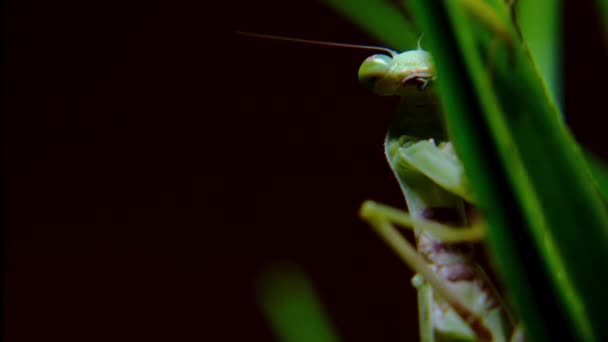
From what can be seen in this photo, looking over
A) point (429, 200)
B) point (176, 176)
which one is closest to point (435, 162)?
point (429, 200)

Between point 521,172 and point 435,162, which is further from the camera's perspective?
point 435,162

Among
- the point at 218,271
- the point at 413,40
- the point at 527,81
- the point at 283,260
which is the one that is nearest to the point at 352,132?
the point at 283,260

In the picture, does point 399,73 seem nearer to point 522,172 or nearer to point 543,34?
point 543,34

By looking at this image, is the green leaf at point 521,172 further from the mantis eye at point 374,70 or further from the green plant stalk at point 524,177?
the mantis eye at point 374,70

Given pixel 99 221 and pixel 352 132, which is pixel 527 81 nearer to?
pixel 352 132

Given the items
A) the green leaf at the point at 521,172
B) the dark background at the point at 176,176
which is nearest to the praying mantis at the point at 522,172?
the green leaf at the point at 521,172

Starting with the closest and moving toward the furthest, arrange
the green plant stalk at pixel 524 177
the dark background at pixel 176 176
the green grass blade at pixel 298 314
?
the green plant stalk at pixel 524 177, the green grass blade at pixel 298 314, the dark background at pixel 176 176
